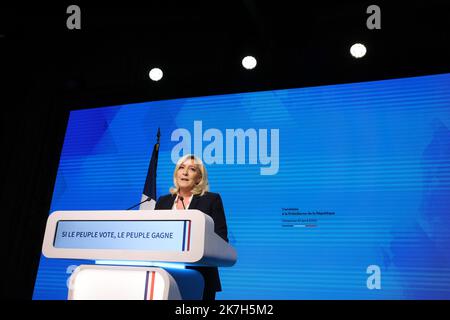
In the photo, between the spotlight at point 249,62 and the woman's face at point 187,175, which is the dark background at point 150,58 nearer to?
the spotlight at point 249,62

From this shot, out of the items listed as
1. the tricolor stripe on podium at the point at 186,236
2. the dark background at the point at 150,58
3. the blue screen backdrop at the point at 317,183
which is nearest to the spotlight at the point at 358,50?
the dark background at the point at 150,58

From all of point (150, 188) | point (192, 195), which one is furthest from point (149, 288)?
point (150, 188)

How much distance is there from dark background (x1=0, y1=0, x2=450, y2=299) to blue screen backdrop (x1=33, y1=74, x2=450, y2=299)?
10.1 inches

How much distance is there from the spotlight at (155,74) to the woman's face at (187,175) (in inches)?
56.7

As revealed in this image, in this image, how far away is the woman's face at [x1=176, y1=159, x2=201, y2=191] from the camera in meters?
2.49

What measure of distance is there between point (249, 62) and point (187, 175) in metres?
1.43

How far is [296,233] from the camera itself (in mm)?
2900

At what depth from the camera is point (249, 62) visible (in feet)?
11.8

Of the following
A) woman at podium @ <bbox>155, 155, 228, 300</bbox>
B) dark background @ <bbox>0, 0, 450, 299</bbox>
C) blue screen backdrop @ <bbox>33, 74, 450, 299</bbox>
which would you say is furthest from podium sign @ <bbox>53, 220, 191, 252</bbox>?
dark background @ <bbox>0, 0, 450, 299</bbox>

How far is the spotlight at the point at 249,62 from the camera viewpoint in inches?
141
